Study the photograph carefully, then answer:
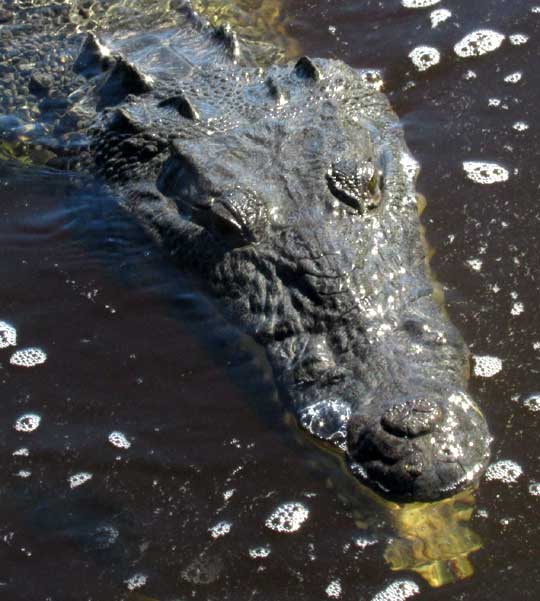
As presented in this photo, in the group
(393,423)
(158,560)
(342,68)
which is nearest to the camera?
(393,423)

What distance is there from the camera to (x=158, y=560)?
186 inches

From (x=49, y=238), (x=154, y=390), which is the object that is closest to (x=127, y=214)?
(x=49, y=238)

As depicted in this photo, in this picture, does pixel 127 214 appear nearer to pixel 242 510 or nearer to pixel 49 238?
pixel 49 238

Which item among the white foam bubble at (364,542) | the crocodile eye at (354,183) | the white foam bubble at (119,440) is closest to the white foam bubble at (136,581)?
the white foam bubble at (119,440)

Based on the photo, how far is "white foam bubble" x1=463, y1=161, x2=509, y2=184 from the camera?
6516mm

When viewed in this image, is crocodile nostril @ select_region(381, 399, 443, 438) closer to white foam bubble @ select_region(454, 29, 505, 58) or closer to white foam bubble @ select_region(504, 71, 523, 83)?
white foam bubble @ select_region(504, 71, 523, 83)

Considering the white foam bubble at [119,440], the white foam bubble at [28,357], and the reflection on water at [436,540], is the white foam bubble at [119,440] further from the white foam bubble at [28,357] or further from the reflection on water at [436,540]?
the reflection on water at [436,540]

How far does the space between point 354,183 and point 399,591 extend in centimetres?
218

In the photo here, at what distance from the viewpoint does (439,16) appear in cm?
818

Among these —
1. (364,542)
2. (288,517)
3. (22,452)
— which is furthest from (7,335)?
(364,542)

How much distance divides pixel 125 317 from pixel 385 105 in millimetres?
2433

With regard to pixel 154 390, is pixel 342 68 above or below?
above

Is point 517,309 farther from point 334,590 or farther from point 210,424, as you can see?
point 334,590

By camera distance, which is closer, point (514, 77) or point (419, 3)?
point (514, 77)
